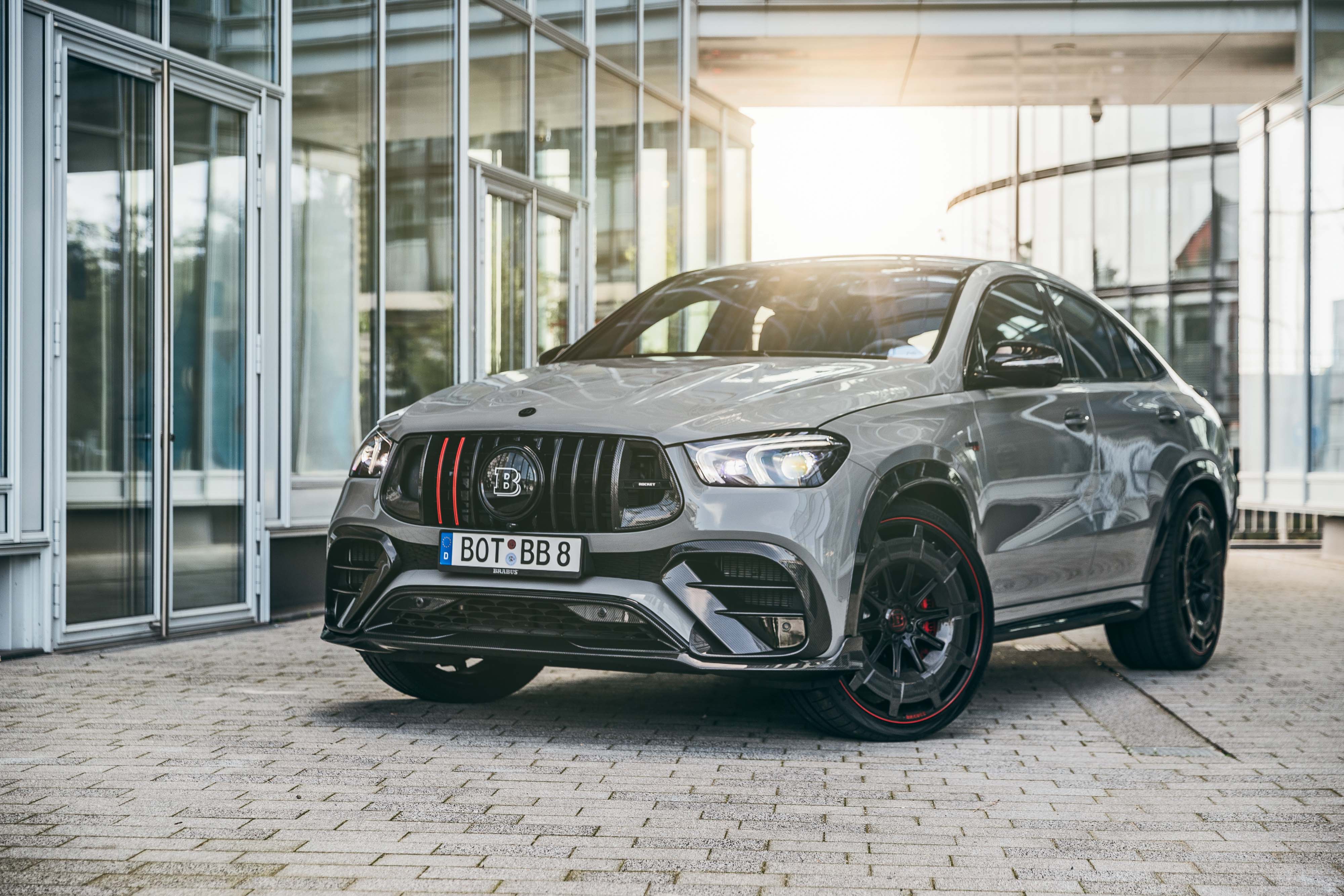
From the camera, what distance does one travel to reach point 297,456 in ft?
32.6

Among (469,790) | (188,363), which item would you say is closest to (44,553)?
(188,363)

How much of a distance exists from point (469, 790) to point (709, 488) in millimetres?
1143

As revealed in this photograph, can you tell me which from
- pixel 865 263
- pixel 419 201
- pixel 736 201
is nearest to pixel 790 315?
pixel 865 263

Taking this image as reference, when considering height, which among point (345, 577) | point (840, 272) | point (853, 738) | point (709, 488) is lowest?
point (853, 738)

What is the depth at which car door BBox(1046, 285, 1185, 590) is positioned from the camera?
6594 millimetres

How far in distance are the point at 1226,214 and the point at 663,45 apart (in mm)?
19706

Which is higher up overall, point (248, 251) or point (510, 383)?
point (248, 251)

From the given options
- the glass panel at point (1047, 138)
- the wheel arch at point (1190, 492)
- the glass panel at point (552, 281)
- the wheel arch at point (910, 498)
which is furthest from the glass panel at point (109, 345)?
the glass panel at point (1047, 138)

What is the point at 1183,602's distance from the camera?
23.7ft

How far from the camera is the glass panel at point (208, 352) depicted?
337 inches

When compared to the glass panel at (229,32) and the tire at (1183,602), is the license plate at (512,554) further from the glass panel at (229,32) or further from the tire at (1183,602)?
the glass panel at (229,32)


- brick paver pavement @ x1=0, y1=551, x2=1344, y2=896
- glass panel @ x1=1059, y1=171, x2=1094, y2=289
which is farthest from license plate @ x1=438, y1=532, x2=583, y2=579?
glass panel @ x1=1059, y1=171, x2=1094, y2=289

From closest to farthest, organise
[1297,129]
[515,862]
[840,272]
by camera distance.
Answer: [515,862], [840,272], [1297,129]

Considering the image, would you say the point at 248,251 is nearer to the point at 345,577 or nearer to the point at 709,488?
the point at 345,577
